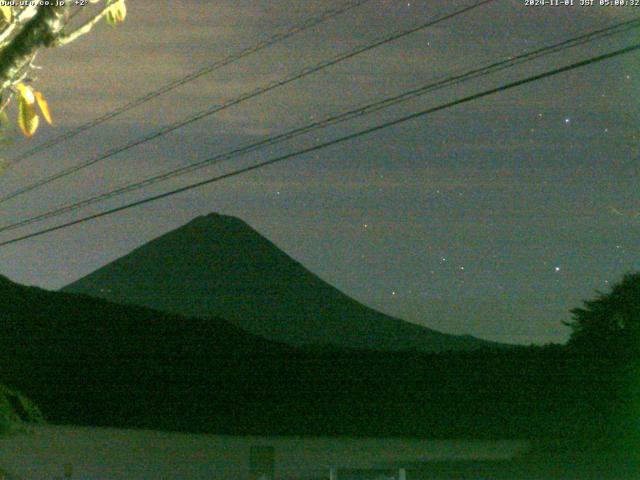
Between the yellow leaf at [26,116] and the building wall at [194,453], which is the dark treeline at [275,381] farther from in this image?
the yellow leaf at [26,116]

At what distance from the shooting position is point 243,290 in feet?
185

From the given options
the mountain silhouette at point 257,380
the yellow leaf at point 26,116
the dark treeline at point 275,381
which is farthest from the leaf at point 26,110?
the mountain silhouette at point 257,380

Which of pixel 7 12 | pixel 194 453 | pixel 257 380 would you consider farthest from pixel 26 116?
pixel 257 380

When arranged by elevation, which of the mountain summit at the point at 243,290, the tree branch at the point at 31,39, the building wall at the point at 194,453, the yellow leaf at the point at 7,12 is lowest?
the building wall at the point at 194,453

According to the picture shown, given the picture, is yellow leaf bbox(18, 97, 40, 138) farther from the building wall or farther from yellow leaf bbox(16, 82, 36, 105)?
the building wall

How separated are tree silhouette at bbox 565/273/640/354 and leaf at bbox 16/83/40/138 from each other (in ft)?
62.6

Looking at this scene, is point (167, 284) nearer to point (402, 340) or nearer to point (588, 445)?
point (402, 340)

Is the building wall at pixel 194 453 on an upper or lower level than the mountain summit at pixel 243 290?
lower

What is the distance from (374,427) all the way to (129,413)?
8071 millimetres

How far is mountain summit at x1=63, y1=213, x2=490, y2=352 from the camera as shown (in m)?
38.7

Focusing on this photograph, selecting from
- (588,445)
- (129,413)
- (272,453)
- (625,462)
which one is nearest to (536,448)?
(588,445)

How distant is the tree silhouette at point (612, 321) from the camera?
19984 millimetres

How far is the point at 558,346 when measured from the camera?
66.6 feet

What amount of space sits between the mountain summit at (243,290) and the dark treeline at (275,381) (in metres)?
2.51
